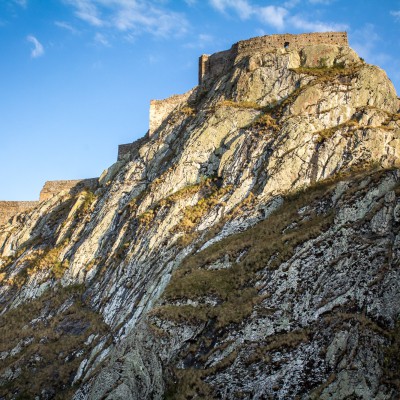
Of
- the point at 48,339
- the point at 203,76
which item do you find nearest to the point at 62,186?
the point at 203,76

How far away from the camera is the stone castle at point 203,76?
42.1 meters

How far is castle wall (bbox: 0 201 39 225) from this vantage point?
5706 cm

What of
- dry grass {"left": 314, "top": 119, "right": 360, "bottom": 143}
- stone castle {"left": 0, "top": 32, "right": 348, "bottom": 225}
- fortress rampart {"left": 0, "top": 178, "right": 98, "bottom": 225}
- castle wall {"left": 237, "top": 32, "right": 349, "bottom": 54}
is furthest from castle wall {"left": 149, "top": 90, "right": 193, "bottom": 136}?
dry grass {"left": 314, "top": 119, "right": 360, "bottom": 143}

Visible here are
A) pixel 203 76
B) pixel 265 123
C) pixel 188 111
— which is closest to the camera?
pixel 265 123

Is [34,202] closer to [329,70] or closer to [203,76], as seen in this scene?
[203,76]

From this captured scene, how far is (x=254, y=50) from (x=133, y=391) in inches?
1368

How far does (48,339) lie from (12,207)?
32894mm

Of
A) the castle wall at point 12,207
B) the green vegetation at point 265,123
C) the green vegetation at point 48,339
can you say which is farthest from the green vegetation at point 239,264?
the castle wall at point 12,207

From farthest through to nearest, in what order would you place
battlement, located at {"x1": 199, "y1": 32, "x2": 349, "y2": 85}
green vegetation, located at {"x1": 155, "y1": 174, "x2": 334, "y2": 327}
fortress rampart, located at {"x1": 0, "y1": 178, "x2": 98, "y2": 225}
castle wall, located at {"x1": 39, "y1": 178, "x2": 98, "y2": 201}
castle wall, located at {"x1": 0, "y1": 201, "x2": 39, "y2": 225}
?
castle wall, located at {"x1": 0, "y1": 201, "x2": 39, "y2": 225} → fortress rampart, located at {"x1": 0, "y1": 178, "x2": 98, "y2": 225} → castle wall, located at {"x1": 39, "y1": 178, "x2": 98, "y2": 201} → battlement, located at {"x1": 199, "y1": 32, "x2": 349, "y2": 85} → green vegetation, located at {"x1": 155, "y1": 174, "x2": 334, "y2": 327}

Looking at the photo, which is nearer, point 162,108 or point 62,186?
point 162,108

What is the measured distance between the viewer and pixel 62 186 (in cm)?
5616

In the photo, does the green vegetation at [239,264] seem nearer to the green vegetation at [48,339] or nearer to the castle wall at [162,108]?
the green vegetation at [48,339]

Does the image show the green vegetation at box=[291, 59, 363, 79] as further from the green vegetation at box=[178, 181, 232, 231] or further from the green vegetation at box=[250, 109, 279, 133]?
the green vegetation at box=[178, 181, 232, 231]

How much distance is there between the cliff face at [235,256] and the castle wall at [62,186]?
15.1ft
